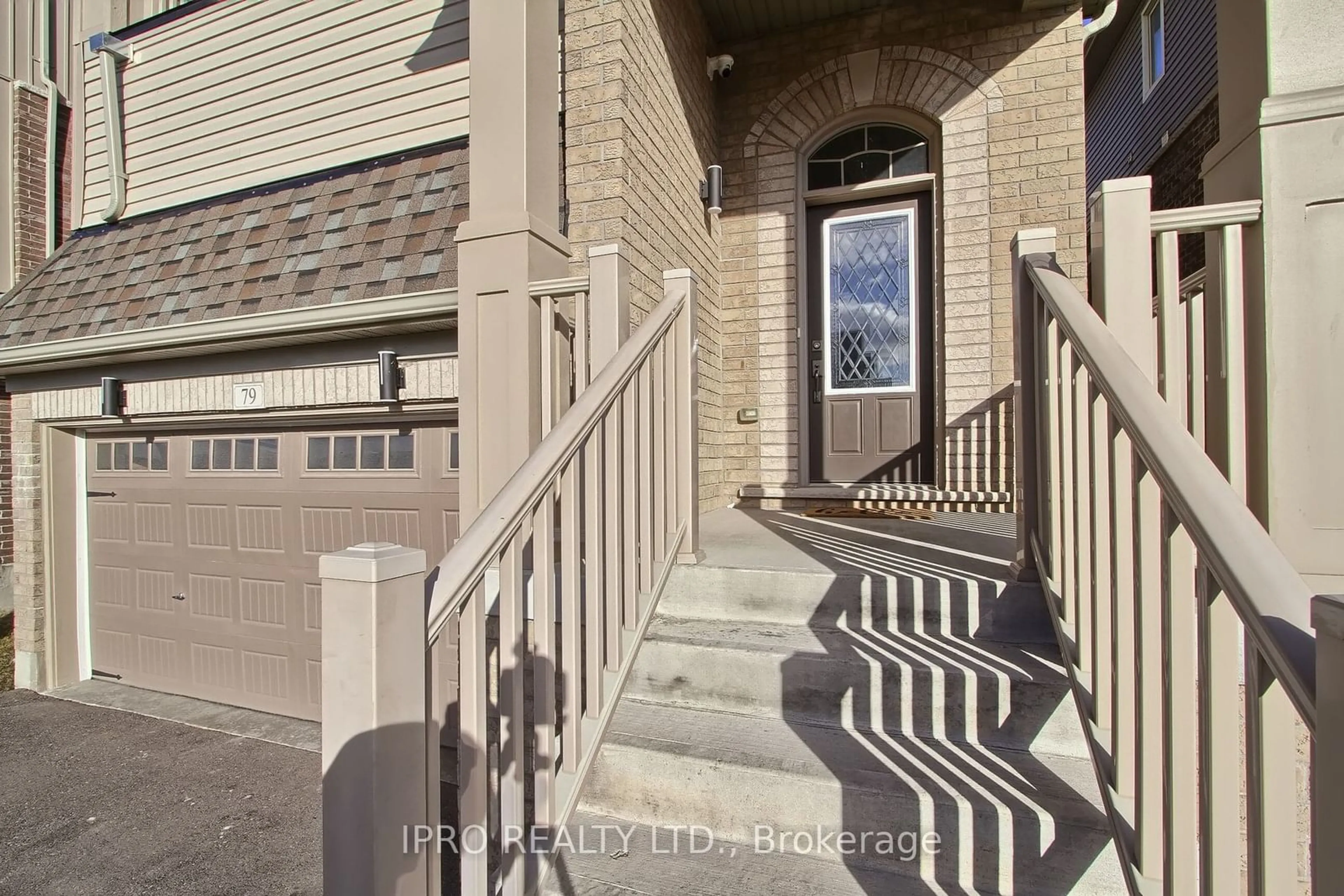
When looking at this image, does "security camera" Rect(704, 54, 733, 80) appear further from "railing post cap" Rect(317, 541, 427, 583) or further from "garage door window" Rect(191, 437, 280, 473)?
"railing post cap" Rect(317, 541, 427, 583)

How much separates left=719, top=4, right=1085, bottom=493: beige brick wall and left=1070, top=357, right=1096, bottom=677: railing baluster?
2.53m

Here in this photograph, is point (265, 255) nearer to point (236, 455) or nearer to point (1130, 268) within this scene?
point (236, 455)

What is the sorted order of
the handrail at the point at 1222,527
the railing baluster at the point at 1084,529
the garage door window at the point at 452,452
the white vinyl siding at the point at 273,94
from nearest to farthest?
1. the handrail at the point at 1222,527
2. the railing baluster at the point at 1084,529
3. the garage door window at the point at 452,452
4. the white vinyl siding at the point at 273,94

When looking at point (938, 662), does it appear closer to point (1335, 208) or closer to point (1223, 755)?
point (1223, 755)

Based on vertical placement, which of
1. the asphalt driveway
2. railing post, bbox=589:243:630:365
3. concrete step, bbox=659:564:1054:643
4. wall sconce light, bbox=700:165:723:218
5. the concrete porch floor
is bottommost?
the asphalt driveway

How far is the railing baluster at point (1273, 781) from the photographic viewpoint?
0.93 meters

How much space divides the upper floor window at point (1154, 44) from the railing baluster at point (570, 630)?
9400mm

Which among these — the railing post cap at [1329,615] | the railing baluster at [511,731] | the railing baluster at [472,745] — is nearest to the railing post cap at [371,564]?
the railing baluster at [472,745]

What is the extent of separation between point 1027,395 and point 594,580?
150cm

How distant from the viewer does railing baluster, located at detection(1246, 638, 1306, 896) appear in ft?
3.04

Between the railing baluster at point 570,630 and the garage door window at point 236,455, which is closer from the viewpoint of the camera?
the railing baluster at point 570,630

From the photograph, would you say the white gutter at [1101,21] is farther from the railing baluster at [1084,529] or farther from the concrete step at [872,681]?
the concrete step at [872,681]

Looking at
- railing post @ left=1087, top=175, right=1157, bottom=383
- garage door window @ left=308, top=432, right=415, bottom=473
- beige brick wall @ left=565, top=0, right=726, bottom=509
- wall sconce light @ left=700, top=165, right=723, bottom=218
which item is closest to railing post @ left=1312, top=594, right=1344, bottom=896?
railing post @ left=1087, top=175, right=1157, bottom=383

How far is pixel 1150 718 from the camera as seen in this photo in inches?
51.1
